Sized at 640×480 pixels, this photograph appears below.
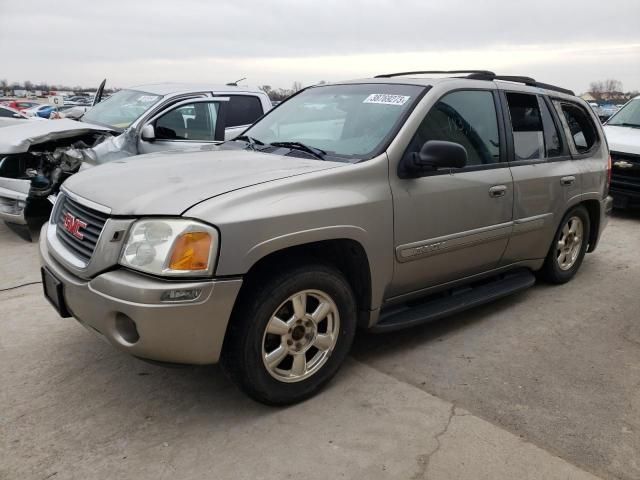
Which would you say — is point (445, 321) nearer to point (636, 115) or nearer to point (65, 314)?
point (65, 314)

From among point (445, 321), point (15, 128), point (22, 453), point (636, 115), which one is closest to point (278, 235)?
point (22, 453)

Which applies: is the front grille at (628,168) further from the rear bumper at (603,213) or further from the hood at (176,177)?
the hood at (176,177)

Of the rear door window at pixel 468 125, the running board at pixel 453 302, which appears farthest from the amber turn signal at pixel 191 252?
the rear door window at pixel 468 125

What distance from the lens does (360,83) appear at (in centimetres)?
396

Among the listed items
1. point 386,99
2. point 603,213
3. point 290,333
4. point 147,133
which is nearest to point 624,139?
point 603,213

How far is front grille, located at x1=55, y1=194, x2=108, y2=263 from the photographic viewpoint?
8.91ft

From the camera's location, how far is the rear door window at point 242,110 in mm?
7262

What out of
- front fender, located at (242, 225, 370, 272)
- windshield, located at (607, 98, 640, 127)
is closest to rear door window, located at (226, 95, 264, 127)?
front fender, located at (242, 225, 370, 272)

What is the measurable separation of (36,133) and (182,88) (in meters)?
1.83

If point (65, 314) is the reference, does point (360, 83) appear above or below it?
above

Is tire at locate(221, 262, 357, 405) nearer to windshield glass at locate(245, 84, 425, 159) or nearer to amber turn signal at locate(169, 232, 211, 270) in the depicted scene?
amber turn signal at locate(169, 232, 211, 270)

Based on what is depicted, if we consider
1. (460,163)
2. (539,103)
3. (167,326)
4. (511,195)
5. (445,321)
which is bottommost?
(445,321)

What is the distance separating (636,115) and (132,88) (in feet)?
25.7

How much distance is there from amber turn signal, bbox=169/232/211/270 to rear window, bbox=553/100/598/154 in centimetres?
348
